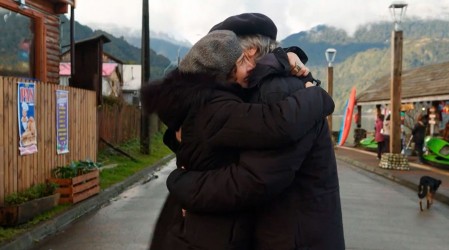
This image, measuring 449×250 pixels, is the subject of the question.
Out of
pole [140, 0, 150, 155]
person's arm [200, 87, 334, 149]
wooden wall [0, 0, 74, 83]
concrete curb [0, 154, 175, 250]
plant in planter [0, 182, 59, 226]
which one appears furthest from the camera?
pole [140, 0, 150, 155]

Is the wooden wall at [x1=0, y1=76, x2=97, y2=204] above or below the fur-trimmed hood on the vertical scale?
below

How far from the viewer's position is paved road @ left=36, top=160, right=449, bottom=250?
6762mm

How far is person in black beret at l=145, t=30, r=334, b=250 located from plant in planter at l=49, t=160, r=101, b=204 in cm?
709

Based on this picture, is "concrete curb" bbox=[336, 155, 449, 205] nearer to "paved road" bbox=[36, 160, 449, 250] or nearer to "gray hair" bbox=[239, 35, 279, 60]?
"paved road" bbox=[36, 160, 449, 250]

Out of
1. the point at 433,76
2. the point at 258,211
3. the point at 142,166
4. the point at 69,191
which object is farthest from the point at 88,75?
the point at 433,76

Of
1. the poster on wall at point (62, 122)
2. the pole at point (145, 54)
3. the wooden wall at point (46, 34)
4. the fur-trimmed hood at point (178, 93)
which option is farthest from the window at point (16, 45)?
the fur-trimmed hood at point (178, 93)

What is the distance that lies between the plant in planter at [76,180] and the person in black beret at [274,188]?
720 centimetres

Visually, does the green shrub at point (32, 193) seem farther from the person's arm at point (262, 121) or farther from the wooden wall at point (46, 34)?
the person's arm at point (262, 121)

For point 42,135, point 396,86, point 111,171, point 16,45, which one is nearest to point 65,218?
point 42,135

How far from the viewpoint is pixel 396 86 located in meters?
15.6

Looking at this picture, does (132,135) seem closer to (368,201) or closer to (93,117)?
(93,117)

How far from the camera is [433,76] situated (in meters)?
24.0

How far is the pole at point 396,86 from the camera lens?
1530 cm

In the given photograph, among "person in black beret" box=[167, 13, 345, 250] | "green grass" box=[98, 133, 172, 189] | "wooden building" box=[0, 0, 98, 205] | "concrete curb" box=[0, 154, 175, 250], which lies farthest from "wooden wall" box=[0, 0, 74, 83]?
"person in black beret" box=[167, 13, 345, 250]
